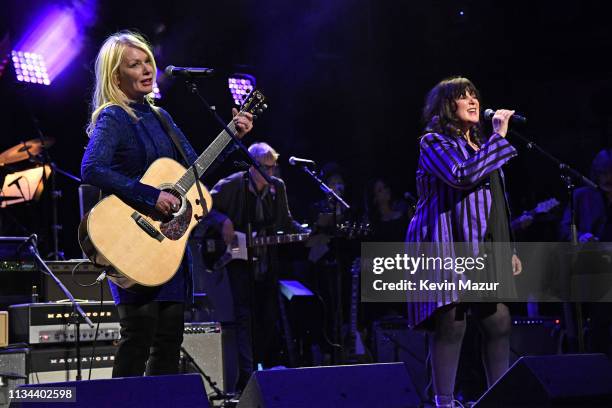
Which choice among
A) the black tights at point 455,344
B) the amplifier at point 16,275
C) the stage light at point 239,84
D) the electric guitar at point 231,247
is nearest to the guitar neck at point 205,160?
the black tights at point 455,344

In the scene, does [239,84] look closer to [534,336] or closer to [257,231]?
[257,231]

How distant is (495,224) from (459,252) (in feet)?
0.74

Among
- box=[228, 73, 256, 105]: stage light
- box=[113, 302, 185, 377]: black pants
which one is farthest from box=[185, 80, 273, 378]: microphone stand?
box=[228, 73, 256, 105]: stage light

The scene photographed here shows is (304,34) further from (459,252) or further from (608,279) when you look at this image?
(459,252)

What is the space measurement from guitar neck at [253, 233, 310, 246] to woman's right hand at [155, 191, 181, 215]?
2.68m

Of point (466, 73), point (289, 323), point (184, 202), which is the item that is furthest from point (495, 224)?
point (466, 73)

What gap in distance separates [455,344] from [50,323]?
2.51 m

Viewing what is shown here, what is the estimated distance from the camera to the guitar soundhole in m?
3.21

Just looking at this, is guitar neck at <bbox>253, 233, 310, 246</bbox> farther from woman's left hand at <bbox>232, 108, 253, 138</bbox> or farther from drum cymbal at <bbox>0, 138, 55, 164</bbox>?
drum cymbal at <bbox>0, 138, 55, 164</bbox>

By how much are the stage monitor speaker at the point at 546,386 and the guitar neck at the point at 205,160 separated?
4.98ft

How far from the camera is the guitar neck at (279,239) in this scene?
19.2 feet

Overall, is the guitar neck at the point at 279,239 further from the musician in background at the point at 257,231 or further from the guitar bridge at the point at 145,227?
the guitar bridge at the point at 145,227

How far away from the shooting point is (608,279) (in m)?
5.95

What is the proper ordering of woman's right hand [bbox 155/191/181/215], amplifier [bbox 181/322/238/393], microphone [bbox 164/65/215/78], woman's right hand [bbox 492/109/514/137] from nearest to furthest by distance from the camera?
woman's right hand [bbox 155/191/181/215] → woman's right hand [bbox 492/109/514/137] → microphone [bbox 164/65/215/78] → amplifier [bbox 181/322/238/393]
